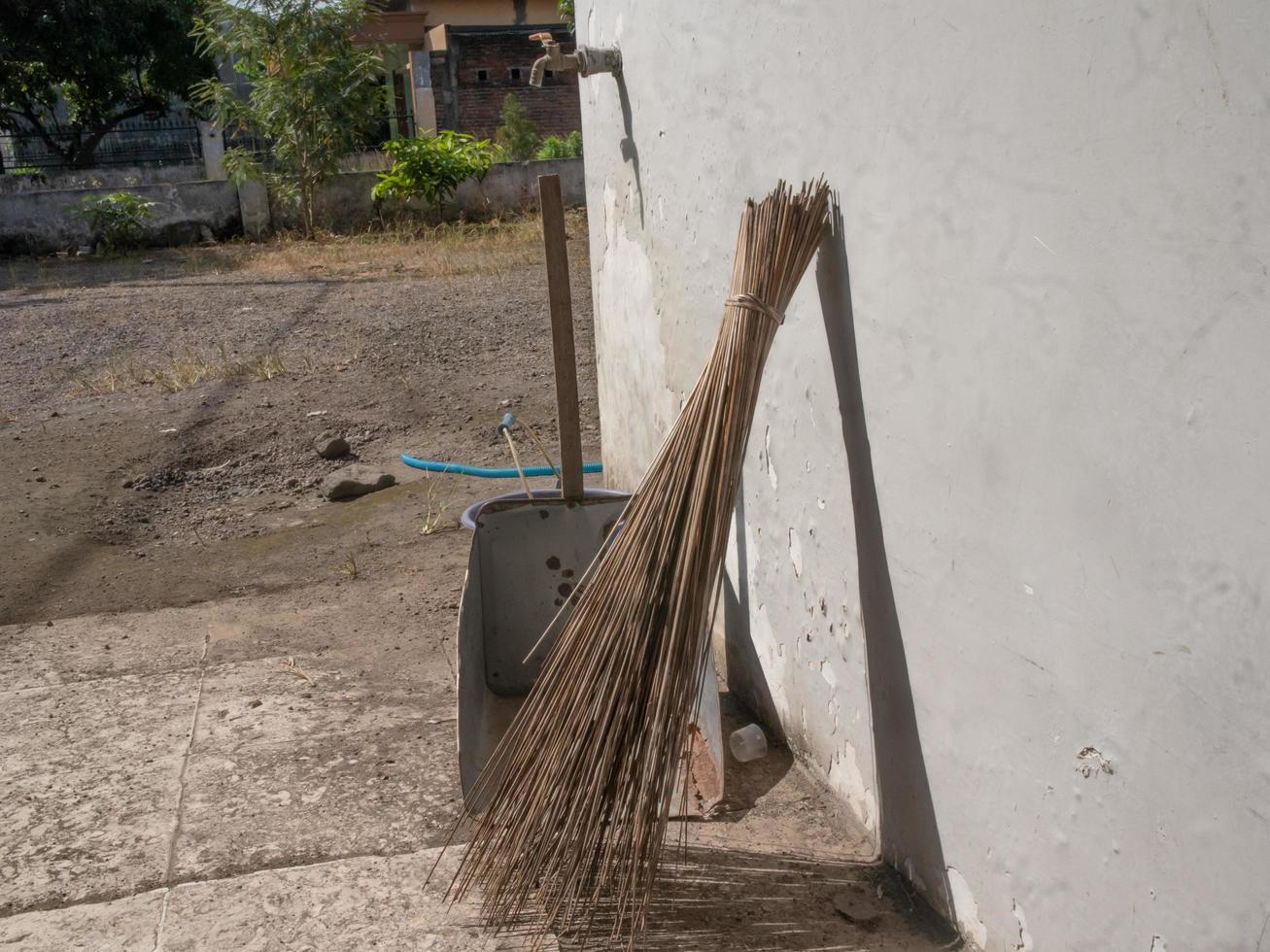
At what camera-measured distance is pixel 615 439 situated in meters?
3.86

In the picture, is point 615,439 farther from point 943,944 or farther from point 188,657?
point 943,944

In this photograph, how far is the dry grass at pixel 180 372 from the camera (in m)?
6.55

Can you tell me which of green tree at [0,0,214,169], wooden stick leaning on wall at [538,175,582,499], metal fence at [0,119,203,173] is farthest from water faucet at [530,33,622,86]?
metal fence at [0,119,203,173]

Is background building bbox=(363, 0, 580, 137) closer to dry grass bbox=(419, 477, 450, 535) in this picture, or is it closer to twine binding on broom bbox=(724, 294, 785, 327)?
dry grass bbox=(419, 477, 450, 535)

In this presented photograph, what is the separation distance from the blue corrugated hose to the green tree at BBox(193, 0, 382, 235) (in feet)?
31.2

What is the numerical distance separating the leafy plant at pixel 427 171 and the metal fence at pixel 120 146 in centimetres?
838

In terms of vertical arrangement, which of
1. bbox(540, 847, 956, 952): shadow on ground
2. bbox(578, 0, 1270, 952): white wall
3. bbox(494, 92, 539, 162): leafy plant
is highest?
bbox(494, 92, 539, 162): leafy plant

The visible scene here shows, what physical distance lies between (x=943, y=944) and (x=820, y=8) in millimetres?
1631

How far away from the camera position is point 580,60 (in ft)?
10.5

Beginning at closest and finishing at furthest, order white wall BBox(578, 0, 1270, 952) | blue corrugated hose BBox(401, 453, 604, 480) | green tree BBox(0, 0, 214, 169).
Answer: white wall BBox(578, 0, 1270, 952) < blue corrugated hose BBox(401, 453, 604, 480) < green tree BBox(0, 0, 214, 169)

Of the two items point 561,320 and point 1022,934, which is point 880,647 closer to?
point 1022,934

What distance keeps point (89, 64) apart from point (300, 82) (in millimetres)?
8578

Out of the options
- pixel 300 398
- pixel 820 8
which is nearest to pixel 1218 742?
pixel 820 8

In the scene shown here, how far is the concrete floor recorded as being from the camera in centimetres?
202
